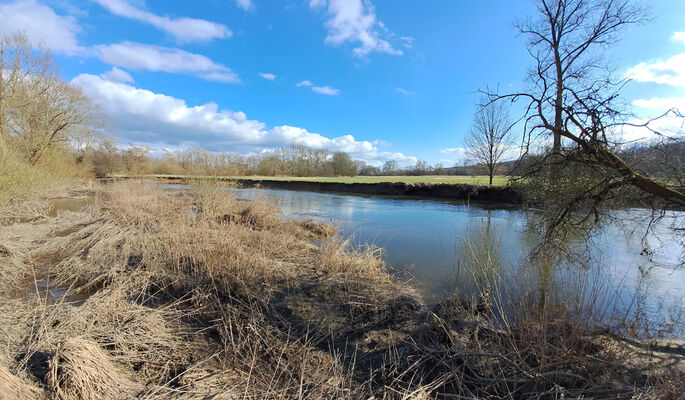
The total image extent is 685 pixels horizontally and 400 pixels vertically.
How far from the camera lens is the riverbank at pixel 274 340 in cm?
243

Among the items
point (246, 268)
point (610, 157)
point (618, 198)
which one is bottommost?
point (246, 268)

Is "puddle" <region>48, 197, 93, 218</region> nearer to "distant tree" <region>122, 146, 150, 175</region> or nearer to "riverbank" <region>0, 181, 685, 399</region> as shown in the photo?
"riverbank" <region>0, 181, 685, 399</region>

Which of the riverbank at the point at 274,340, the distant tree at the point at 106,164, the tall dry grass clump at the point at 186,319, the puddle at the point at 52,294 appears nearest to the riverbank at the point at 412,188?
the tall dry grass clump at the point at 186,319

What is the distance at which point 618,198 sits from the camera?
418 cm

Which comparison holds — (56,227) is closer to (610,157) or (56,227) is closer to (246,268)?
(246,268)

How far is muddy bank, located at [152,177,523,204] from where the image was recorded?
71.5 feet

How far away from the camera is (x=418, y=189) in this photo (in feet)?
95.8

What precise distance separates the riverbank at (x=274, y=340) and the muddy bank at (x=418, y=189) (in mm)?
9325

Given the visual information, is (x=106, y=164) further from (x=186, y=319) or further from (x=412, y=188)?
(x=186, y=319)

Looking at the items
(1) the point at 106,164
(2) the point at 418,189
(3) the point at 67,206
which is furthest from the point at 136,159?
(2) the point at 418,189

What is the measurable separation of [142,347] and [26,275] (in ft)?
16.5

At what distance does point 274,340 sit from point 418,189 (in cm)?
2742

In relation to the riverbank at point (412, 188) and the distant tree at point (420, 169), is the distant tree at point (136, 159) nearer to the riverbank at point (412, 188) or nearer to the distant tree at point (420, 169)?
the riverbank at point (412, 188)

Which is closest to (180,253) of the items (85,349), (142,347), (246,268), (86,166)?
(246,268)
